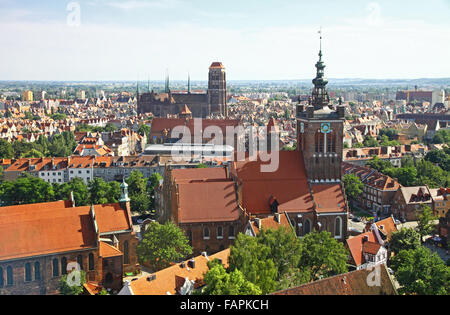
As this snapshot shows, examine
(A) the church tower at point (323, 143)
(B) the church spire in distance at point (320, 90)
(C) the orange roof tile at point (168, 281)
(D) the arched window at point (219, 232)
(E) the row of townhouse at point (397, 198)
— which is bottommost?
(E) the row of townhouse at point (397, 198)

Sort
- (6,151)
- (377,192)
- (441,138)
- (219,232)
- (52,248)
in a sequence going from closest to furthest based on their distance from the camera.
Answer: (52,248) → (219,232) → (377,192) → (6,151) → (441,138)

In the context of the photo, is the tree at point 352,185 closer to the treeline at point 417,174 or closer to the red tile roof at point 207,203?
the treeline at point 417,174

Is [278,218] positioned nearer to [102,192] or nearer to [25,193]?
[102,192]

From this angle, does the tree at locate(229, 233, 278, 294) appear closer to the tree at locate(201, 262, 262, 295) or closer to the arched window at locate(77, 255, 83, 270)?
the tree at locate(201, 262, 262, 295)

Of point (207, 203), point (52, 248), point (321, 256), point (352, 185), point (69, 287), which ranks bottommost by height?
point (69, 287)

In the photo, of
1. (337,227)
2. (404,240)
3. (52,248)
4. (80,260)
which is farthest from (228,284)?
(404,240)

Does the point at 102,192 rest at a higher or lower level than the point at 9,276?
higher

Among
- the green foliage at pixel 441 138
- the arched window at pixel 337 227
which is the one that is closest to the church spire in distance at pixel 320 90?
the arched window at pixel 337 227
